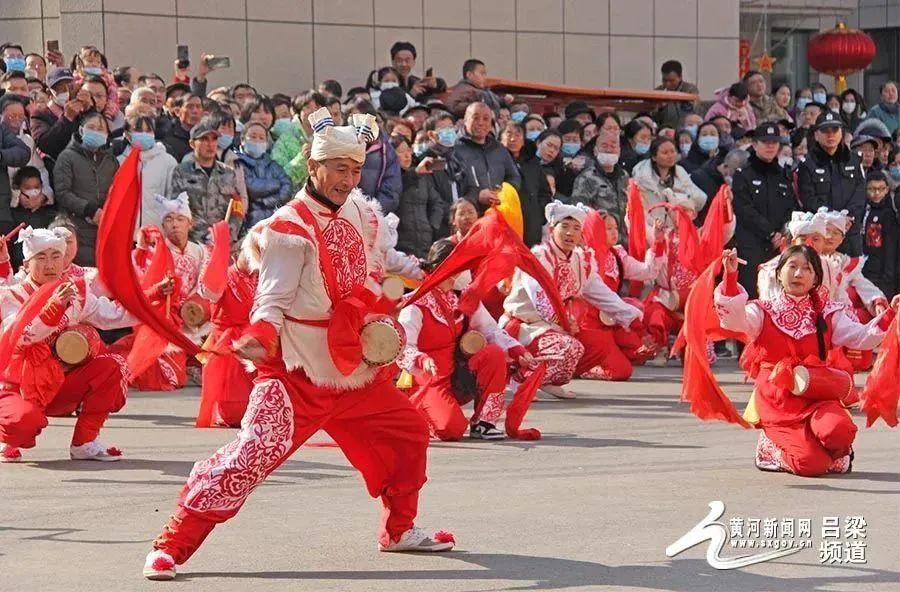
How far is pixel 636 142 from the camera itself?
1487cm

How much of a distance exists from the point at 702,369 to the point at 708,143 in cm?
773

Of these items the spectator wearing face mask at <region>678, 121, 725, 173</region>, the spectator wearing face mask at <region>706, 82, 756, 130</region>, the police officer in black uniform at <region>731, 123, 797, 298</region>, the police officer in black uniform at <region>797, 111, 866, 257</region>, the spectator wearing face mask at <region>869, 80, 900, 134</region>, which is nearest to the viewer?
the police officer in black uniform at <region>731, 123, 797, 298</region>

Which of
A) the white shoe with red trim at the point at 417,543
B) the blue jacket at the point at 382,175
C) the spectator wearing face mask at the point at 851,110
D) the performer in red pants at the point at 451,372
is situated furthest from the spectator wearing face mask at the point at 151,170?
the spectator wearing face mask at the point at 851,110

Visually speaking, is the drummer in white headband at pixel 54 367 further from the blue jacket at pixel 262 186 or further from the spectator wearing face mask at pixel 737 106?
the spectator wearing face mask at pixel 737 106

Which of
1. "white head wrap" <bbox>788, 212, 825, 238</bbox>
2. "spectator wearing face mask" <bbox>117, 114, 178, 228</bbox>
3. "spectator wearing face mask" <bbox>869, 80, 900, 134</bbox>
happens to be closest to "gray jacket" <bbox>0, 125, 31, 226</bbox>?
"spectator wearing face mask" <bbox>117, 114, 178, 228</bbox>

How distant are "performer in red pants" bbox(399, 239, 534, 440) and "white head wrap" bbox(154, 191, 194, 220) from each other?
2439 mm

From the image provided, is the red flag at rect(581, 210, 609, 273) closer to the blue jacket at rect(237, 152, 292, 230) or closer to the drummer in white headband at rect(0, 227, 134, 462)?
the blue jacket at rect(237, 152, 292, 230)

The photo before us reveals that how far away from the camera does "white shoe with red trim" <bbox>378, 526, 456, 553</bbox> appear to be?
20.0 feet

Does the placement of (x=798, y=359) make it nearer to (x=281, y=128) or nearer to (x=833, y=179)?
(x=281, y=128)

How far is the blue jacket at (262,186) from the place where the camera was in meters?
12.4

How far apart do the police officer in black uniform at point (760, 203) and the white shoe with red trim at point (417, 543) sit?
7930 millimetres

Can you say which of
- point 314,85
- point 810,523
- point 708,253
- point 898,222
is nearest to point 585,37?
point 314,85

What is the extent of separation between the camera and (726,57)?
816 inches

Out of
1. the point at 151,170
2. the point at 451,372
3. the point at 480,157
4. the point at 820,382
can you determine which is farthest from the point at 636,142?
the point at 820,382
